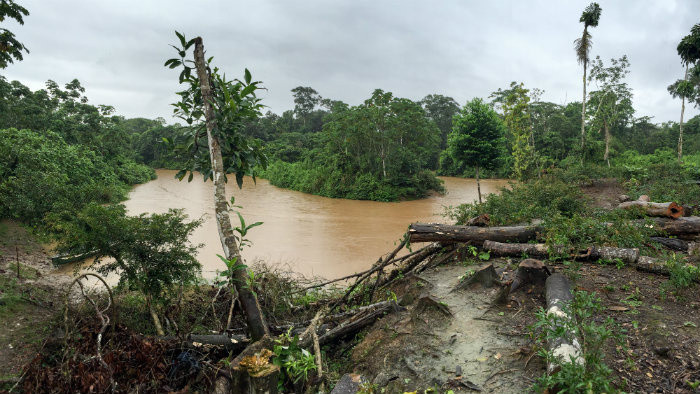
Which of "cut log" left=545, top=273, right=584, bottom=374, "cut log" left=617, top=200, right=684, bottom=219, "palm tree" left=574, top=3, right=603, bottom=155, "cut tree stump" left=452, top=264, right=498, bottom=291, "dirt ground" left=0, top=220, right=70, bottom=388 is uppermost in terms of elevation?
"palm tree" left=574, top=3, right=603, bottom=155

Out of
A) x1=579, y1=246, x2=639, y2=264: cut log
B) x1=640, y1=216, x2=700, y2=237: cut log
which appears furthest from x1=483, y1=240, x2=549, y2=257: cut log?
x1=640, y1=216, x2=700, y2=237: cut log

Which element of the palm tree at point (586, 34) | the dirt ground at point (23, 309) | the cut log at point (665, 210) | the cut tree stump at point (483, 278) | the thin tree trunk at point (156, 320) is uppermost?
the palm tree at point (586, 34)

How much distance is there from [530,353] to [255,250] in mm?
9458

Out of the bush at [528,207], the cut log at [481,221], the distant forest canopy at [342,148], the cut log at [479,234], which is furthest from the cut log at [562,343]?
the distant forest canopy at [342,148]

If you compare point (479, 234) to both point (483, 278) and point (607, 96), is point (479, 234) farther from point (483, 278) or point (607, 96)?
point (607, 96)

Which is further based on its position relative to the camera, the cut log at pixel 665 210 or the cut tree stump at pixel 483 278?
the cut log at pixel 665 210

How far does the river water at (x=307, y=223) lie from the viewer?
34.0 feet

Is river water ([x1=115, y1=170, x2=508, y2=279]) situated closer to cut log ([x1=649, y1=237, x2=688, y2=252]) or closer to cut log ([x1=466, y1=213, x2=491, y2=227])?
cut log ([x1=466, y1=213, x2=491, y2=227])

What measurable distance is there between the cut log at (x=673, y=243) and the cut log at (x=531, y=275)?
115 inches

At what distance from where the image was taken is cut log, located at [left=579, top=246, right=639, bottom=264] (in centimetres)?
488

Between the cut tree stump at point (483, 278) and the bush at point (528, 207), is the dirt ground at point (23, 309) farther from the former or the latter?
the bush at point (528, 207)

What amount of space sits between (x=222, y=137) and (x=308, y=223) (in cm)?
1266

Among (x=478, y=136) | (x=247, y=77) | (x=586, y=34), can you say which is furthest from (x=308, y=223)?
(x=586, y=34)

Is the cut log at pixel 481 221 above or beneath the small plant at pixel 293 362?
above
